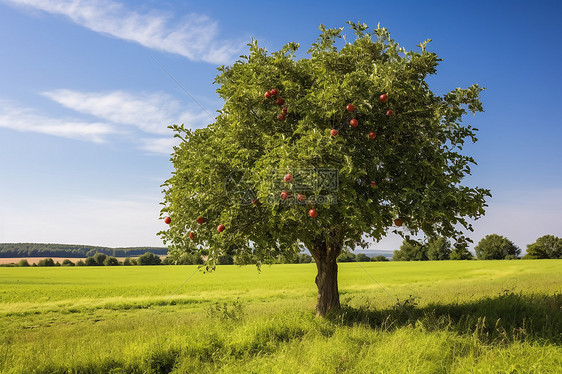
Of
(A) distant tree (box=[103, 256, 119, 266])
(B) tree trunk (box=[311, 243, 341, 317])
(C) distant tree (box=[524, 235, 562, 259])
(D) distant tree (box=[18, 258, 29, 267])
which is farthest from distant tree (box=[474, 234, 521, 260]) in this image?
(D) distant tree (box=[18, 258, 29, 267])

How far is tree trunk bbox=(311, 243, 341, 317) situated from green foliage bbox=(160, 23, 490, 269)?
146 centimetres

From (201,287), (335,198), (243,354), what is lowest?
(201,287)

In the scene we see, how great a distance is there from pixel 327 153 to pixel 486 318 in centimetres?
826

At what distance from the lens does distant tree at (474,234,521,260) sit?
107 metres

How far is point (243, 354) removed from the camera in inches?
384

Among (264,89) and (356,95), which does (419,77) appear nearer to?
(356,95)

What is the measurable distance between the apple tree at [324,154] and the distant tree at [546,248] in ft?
364

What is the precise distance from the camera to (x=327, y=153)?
10.3 meters

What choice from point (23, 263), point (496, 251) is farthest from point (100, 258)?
point (496, 251)

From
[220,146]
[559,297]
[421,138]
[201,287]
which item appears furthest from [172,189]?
[201,287]

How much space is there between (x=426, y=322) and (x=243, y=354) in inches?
236

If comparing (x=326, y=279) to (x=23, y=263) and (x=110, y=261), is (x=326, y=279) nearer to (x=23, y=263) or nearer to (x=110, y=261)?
(x=110, y=261)

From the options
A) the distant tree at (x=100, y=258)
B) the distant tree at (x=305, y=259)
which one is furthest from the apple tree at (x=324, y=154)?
the distant tree at (x=100, y=258)

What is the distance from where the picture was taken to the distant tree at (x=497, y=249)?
350ft
